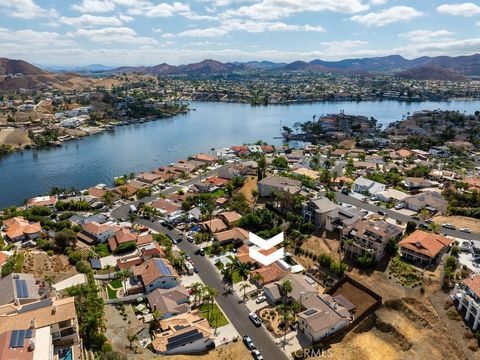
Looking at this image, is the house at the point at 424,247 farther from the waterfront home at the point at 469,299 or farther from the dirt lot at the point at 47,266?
the dirt lot at the point at 47,266

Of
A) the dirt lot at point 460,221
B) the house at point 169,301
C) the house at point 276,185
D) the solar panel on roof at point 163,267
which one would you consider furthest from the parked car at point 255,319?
the dirt lot at point 460,221

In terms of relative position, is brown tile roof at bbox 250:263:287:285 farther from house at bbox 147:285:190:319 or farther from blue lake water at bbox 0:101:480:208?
blue lake water at bbox 0:101:480:208

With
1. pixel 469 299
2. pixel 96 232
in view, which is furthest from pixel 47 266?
pixel 469 299

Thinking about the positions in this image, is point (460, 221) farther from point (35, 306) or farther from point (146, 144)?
point (146, 144)

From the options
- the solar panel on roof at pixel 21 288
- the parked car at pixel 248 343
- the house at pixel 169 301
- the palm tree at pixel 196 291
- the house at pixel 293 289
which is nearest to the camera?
the parked car at pixel 248 343

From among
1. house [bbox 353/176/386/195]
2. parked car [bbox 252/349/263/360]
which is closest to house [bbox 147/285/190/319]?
parked car [bbox 252/349/263/360]
